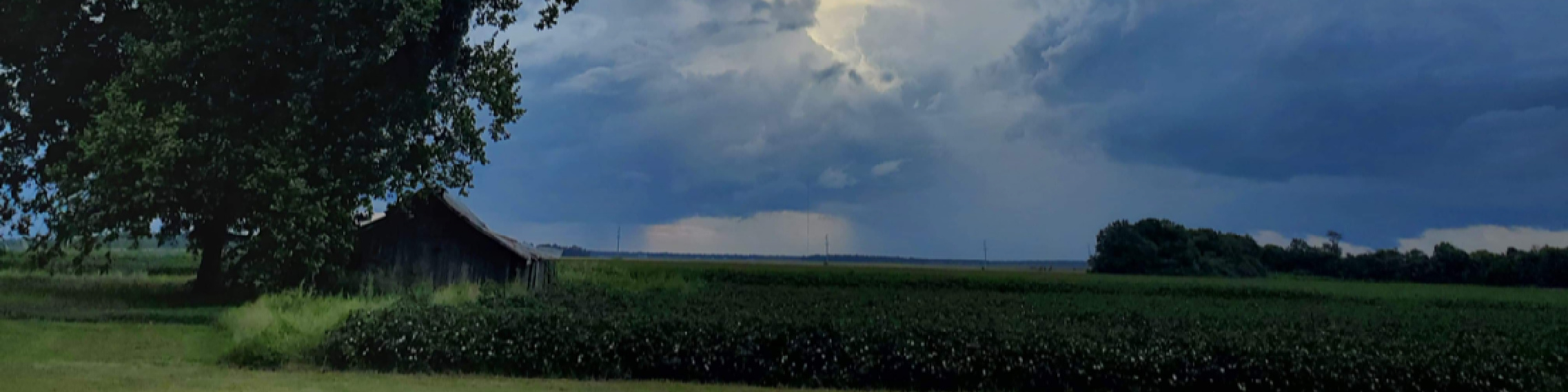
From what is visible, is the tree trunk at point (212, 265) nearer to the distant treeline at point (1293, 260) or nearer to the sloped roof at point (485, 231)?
the sloped roof at point (485, 231)


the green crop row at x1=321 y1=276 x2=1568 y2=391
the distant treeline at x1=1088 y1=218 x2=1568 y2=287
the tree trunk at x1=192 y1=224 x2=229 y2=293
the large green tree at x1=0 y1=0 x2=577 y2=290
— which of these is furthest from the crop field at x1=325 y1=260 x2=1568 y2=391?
the distant treeline at x1=1088 y1=218 x2=1568 y2=287

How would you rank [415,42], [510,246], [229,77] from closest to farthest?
[229,77] < [415,42] < [510,246]

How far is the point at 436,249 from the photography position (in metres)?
24.5

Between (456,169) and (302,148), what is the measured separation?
420 centimetres

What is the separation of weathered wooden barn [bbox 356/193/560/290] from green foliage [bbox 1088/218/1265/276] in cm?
3931

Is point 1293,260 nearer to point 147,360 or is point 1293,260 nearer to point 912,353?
point 912,353

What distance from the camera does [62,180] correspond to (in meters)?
18.8

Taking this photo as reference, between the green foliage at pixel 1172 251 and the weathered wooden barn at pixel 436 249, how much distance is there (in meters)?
39.3

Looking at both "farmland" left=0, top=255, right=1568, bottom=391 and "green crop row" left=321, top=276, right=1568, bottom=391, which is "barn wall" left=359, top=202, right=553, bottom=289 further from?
"green crop row" left=321, top=276, right=1568, bottom=391

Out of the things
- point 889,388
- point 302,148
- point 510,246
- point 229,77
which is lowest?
point 889,388

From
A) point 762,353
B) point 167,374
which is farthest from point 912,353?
point 167,374

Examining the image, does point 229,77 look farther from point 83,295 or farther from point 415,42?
point 83,295

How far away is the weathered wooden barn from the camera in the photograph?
23.8m

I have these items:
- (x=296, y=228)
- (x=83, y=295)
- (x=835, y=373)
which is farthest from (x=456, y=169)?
(x=835, y=373)
